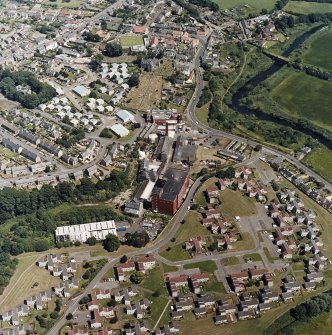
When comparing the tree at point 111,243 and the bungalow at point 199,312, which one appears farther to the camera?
the tree at point 111,243

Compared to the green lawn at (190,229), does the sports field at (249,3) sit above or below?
above

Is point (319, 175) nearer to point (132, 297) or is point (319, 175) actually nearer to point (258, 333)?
point (258, 333)

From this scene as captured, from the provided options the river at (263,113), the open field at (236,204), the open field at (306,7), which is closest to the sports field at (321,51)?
the river at (263,113)

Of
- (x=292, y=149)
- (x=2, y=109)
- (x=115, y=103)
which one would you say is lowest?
(x=2, y=109)

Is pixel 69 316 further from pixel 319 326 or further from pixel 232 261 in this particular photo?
pixel 319 326

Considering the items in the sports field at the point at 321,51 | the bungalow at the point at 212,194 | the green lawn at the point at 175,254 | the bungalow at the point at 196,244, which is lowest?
the green lawn at the point at 175,254

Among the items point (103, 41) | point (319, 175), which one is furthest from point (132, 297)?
point (103, 41)

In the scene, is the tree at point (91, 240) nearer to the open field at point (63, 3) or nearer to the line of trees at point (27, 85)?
the line of trees at point (27, 85)
